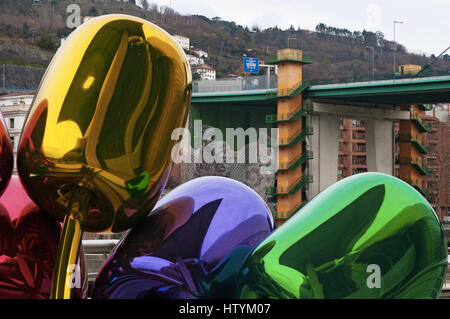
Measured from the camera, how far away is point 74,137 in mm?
3477

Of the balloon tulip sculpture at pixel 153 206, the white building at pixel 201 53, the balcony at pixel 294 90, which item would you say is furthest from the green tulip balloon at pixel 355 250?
the white building at pixel 201 53

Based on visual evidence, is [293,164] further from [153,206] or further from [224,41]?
[224,41]

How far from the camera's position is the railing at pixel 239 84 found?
51397mm

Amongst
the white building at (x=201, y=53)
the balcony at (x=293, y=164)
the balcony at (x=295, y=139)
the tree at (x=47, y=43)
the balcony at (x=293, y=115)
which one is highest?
the tree at (x=47, y=43)

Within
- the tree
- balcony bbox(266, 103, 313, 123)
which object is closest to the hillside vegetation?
the tree

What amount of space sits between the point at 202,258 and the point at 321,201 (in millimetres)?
707

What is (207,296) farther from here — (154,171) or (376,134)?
(376,134)

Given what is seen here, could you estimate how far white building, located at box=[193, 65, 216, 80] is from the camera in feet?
366

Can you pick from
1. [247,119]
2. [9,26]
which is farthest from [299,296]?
[9,26]

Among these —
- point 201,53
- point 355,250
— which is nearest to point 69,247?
point 355,250

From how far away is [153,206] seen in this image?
13.4 ft

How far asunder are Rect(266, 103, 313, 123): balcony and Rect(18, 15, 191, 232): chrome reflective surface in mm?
44669

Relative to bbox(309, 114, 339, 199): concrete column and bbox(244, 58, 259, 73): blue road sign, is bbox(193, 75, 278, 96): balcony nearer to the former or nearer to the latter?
bbox(309, 114, 339, 199): concrete column

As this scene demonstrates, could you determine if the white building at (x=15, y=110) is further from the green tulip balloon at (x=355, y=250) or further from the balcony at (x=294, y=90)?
the green tulip balloon at (x=355, y=250)
